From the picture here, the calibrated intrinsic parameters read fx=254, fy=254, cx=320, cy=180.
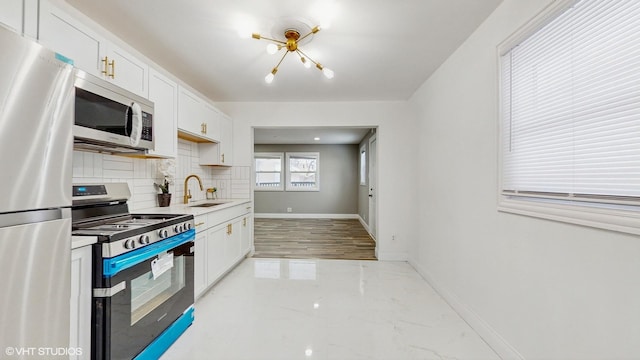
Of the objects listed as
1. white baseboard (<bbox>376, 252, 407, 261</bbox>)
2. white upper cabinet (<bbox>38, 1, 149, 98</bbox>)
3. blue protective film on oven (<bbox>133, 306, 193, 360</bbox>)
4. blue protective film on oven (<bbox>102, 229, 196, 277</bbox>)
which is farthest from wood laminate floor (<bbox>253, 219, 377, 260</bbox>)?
white upper cabinet (<bbox>38, 1, 149, 98</bbox>)

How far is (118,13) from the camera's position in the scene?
6.15 feet

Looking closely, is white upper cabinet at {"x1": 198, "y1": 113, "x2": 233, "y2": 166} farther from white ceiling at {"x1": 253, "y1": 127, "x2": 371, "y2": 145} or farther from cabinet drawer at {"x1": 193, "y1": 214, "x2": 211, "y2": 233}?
Result: white ceiling at {"x1": 253, "y1": 127, "x2": 371, "y2": 145}

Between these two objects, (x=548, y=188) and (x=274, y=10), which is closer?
(x=548, y=188)

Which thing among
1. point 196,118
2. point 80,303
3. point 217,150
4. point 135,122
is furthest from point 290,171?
point 80,303

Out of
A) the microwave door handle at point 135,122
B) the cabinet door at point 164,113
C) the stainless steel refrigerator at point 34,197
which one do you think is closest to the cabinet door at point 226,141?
the cabinet door at point 164,113

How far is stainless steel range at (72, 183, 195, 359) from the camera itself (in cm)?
135

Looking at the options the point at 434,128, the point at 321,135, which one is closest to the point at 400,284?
the point at 434,128

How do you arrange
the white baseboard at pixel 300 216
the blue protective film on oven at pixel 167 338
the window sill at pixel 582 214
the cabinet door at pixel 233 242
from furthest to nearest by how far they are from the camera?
the white baseboard at pixel 300 216, the cabinet door at pixel 233 242, the blue protective film on oven at pixel 167 338, the window sill at pixel 582 214

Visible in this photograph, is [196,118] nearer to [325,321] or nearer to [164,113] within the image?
[164,113]

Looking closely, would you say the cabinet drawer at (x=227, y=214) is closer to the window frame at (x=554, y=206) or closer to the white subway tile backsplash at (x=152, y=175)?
the white subway tile backsplash at (x=152, y=175)

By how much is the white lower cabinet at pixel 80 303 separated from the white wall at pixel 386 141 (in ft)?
9.89

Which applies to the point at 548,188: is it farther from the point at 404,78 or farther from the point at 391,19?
the point at 404,78

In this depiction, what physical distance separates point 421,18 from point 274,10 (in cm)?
112

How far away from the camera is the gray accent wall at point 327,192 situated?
7.85 metres
